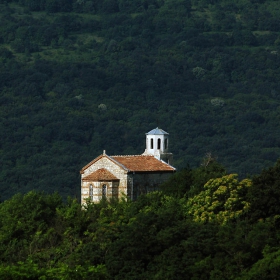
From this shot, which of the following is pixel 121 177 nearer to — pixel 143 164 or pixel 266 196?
pixel 143 164

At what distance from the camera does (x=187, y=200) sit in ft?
201

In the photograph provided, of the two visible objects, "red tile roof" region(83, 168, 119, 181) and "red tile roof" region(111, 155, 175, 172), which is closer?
"red tile roof" region(83, 168, 119, 181)

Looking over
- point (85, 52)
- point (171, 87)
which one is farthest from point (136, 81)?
point (85, 52)

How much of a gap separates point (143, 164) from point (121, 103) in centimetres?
10260

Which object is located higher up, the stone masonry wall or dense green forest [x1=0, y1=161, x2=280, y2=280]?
the stone masonry wall

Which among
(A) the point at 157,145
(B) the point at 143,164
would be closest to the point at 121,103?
(A) the point at 157,145

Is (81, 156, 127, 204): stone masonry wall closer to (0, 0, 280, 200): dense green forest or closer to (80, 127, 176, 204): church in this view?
(80, 127, 176, 204): church

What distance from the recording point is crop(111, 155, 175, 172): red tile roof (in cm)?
6661

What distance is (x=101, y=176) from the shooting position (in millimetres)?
66000

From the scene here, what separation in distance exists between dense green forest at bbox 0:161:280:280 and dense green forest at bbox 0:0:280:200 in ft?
181

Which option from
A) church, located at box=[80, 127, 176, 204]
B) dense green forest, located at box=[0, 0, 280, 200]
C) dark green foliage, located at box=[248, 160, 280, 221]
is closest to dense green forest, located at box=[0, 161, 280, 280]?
dark green foliage, located at box=[248, 160, 280, 221]

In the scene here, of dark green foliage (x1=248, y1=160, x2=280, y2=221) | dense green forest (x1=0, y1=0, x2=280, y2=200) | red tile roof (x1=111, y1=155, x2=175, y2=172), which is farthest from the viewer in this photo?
dense green forest (x1=0, y1=0, x2=280, y2=200)

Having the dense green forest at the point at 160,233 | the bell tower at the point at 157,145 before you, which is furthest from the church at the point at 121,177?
the bell tower at the point at 157,145

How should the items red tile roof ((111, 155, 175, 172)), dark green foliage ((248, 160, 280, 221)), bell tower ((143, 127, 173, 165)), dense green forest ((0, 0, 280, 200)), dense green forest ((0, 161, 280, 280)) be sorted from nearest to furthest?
dense green forest ((0, 161, 280, 280)) < dark green foliage ((248, 160, 280, 221)) < red tile roof ((111, 155, 175, 172)) < bell tower ((143, 127, 173, 165)) < dense green forest ((0, 0, 280, 200))
